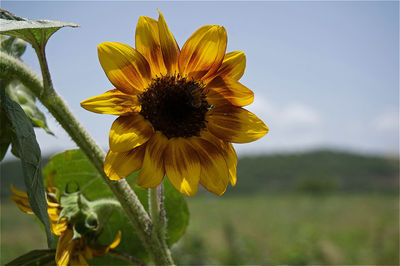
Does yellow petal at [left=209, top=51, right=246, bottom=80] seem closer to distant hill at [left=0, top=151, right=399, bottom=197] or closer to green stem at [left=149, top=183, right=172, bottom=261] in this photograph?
green stem at [left=149, top=183, right=172, bottom=261]

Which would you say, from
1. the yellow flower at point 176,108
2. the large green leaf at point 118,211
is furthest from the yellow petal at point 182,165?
the large green leaf at point 118,211

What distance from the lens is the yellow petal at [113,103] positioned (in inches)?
17.7

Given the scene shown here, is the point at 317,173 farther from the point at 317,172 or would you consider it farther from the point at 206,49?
the point at 206,49

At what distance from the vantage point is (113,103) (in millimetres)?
472

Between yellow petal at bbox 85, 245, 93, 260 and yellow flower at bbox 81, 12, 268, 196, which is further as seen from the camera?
yellow petal at bbox 85, 245, 93, 260

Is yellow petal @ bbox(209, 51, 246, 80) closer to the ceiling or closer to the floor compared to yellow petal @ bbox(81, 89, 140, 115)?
closer to the ceiling

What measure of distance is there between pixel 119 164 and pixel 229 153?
0.46 feet

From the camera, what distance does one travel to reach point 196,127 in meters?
0.53

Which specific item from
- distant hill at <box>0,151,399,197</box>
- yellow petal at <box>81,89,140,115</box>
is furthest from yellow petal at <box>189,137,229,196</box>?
distant hill at <box>0,151,399,197</box>

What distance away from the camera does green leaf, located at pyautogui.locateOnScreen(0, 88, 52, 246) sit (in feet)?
1.46

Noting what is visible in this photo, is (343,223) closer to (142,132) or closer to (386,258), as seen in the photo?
(386,258)

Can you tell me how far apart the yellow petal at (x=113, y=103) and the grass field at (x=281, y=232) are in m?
4.13

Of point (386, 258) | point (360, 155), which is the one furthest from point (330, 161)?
point (386, 258)

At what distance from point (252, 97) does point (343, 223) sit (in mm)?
13702
